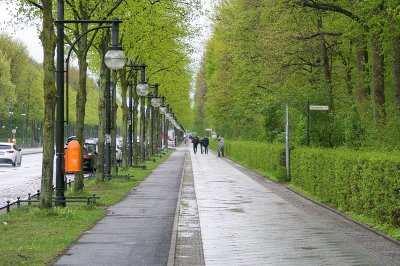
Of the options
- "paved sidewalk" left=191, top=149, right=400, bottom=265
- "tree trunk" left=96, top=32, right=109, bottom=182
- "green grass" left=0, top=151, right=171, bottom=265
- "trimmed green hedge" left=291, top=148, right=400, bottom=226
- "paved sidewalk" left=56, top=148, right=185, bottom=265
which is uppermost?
"tree trunk" left=96, top=32, right=109, bottom=182

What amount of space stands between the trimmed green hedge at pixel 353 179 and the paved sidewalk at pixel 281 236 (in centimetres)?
48

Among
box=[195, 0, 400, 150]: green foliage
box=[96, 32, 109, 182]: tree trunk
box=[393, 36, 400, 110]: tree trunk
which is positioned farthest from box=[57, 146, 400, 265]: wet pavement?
box=[393, 36, 400, 110]: tree trunk

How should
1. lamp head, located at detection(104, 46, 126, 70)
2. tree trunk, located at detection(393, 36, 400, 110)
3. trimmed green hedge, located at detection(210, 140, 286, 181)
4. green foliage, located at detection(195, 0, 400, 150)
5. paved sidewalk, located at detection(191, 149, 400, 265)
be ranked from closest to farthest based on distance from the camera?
paved sidewalk, located at detection(191, 149, 400, 265) < lamp head, located at detection(104, 46, 126, 70) < green foliage, located at detection(195, 0, 400, 150) < tree trunk, located at detection(393, 36, 400, 110) < trimmed green hedge, located at detection(210, 140, 286, 181)

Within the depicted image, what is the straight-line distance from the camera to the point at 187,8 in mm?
33125

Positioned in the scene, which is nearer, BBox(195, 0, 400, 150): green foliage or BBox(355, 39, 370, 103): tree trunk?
BBox(195, 0, 400, 150): green foliage

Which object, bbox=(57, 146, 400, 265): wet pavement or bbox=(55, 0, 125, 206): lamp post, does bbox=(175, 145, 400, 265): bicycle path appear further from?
bbox=(55, 0, 125, 206): lamp post

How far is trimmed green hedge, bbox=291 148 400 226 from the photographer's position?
14242mm

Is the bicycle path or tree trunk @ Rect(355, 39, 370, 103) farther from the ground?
tree trunk @ Rect(355, 39, 370, 103)

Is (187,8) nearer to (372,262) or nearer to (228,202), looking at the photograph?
(228,202)

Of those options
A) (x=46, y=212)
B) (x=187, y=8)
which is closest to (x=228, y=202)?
(x=46, y=212)

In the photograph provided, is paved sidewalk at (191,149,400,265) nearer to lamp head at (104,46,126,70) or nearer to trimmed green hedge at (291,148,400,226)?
trimmed green hedge at (291,148,400,226)

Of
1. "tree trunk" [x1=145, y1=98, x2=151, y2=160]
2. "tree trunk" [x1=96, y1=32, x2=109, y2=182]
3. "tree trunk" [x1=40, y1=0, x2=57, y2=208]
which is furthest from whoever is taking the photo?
"tree trunk" [x1=145, y1=98, x2=151, y2=160]

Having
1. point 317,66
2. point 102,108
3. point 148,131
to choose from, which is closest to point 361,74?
point 317,66

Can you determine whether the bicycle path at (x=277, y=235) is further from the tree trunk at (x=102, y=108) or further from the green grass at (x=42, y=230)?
the tree trunk at (x=102, y=108)
